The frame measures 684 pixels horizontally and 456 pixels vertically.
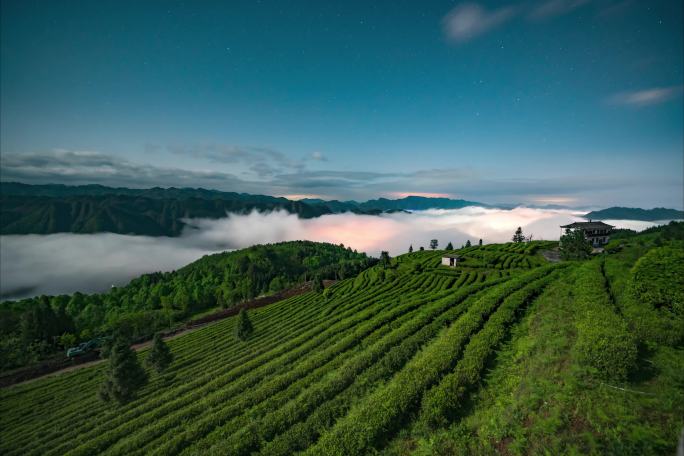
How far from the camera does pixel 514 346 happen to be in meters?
19.9

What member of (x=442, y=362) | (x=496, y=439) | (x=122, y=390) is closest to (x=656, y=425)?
(x=496, y=439)

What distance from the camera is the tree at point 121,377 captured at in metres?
36.7

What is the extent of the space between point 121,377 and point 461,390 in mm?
45275

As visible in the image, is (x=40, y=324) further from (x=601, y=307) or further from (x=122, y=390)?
(x=601, y=307)

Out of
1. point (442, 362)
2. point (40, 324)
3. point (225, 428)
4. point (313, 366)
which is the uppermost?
point (442, 362)

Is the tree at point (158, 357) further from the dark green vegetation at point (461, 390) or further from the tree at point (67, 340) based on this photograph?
the tree at point (67, 340)

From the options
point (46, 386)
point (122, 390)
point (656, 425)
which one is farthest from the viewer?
point (46, 386)

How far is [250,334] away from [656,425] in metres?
59.4

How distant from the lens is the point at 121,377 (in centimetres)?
3700

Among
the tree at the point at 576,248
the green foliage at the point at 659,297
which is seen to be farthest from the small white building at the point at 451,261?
the green foliage at the point at 659,297

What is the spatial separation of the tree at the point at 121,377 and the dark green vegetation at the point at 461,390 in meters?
1.73

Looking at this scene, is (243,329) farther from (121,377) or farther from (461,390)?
(461,390)

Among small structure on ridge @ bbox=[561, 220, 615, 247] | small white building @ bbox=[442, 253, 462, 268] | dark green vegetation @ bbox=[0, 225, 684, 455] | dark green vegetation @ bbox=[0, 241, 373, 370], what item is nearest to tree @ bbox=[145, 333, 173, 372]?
dark green vegetation @ bbox=[0, 225, 684, 455]

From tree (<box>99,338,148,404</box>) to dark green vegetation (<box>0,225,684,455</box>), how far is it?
173cm
